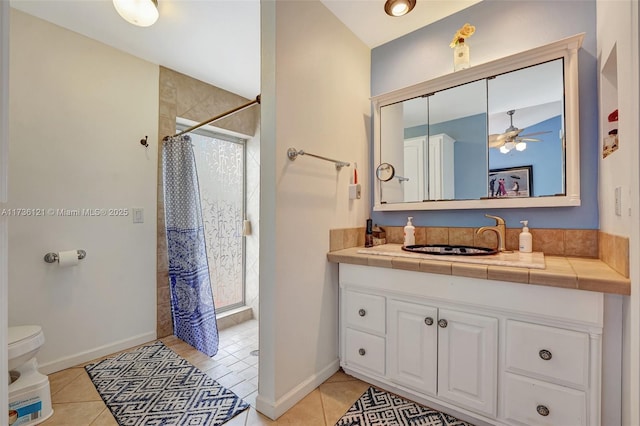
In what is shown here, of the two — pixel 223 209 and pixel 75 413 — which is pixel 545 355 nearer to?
pixel 75 413

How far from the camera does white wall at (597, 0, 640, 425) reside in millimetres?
811

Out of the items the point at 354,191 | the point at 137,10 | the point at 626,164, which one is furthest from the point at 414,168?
the point at 137,10

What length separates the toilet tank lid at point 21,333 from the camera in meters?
1.52

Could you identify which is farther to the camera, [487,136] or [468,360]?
[487,136]

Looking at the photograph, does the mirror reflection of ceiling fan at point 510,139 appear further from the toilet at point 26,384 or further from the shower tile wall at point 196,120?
the toilet at point 26,384

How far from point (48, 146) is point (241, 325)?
2136mm

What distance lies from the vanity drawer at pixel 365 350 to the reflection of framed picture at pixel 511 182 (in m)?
1.10

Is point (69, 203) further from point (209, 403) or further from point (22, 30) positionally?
point (209, 403)

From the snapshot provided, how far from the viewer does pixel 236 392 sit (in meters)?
1.73

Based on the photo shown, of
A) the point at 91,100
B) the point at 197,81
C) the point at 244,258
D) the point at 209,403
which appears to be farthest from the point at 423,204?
the point at 91,100

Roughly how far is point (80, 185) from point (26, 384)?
1244mm

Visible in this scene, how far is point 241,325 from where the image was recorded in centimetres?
291

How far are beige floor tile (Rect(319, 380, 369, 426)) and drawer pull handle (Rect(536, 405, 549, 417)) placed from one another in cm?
87

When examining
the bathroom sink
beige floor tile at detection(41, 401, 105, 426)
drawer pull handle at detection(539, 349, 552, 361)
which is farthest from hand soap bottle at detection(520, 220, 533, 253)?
beige floor tile at detection(41, 401, 105, 426)
